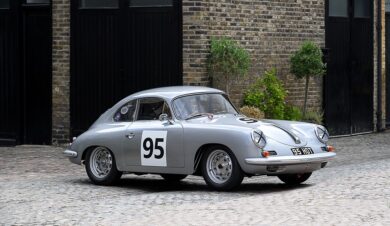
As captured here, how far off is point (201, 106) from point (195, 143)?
0.84 m

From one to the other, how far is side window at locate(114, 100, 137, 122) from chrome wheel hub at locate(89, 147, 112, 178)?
1.68ft

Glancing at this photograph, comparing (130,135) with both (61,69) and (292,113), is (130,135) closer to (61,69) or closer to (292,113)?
(61,69)

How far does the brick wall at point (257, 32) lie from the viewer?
1820 centimetres

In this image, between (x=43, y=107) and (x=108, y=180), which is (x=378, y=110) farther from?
(x=108, y=180)

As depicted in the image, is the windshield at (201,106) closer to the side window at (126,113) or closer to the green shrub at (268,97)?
the side window at (126,113)

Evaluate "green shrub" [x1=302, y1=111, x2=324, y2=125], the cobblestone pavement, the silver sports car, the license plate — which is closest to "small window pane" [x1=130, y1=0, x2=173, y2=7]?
"green shrub" [x1=302, y1=111, x2=324, y2=125]

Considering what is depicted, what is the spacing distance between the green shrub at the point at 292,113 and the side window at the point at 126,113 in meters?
6.59

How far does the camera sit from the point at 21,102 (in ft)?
65.0

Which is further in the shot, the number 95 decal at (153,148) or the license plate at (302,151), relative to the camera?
the number 95 decal at (153,148)

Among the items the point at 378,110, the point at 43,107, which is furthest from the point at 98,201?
the point at 378,110

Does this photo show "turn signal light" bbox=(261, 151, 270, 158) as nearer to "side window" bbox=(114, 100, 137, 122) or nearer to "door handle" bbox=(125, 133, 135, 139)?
"door handle" bbox=(125, 133, 135, 139)

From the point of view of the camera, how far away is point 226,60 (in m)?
17.9

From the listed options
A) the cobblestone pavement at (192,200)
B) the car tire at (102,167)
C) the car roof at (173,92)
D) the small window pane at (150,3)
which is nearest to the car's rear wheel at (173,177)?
the cobblestone pavement at (192,200)

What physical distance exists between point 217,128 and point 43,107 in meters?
8.43
